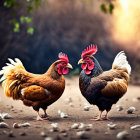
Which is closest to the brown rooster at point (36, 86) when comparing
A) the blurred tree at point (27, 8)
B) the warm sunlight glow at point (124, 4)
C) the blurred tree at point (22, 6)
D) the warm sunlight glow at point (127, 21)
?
the blurred tree at point (27, 8)

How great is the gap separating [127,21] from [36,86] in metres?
7.49

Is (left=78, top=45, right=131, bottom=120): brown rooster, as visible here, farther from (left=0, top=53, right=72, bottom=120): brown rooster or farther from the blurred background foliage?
the blurred background foliage

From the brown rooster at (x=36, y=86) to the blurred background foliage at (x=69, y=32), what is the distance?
205 inches

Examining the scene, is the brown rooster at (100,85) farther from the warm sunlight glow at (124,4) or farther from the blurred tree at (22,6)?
the warm sunlight glow at (124,4)

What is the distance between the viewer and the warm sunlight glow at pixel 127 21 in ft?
35.8

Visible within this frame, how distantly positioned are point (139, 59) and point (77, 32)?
287 centimetres

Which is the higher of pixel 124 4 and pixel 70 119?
pixel 124 4

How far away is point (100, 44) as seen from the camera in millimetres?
10875

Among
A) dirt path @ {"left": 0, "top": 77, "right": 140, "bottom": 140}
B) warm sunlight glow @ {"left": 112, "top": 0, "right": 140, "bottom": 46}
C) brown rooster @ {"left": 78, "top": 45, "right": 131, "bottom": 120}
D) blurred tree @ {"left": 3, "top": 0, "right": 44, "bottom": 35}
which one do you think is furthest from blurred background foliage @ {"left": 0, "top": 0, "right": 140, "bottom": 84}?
brown rooster @ {"left": 78, "top": 45, "right": 131, "bottom": 120}

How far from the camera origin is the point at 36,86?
4414mm

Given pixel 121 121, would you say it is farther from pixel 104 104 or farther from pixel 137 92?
pixel 137 92

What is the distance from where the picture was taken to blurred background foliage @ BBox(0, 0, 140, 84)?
9.90 metres

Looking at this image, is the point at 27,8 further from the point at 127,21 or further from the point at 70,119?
the point at 70,119

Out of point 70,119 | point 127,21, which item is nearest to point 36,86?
point 70,119
